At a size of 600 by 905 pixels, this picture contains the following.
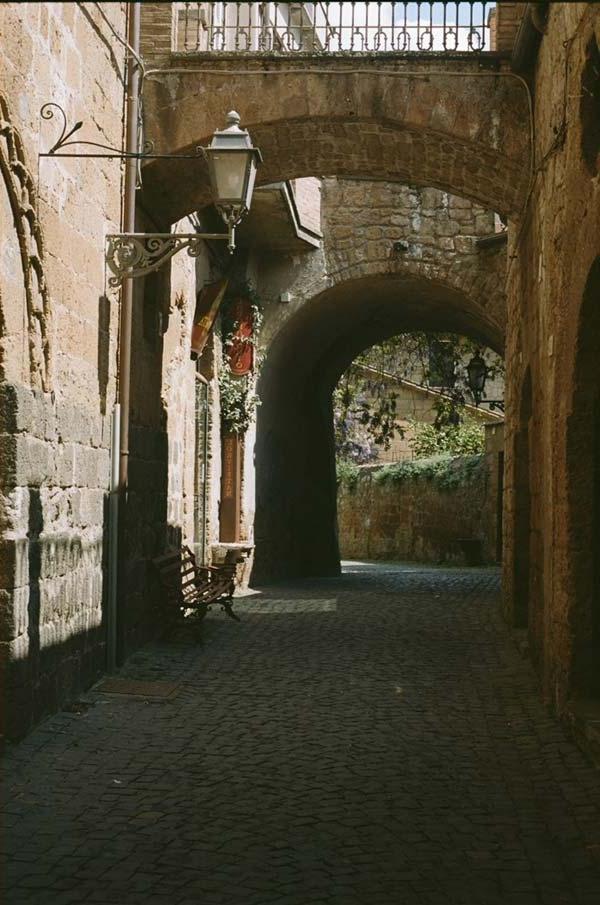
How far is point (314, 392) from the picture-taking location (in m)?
19.2

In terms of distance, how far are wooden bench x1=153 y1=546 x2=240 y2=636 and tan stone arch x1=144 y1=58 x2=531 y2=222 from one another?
305 cm

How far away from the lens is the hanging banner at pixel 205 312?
12.6m

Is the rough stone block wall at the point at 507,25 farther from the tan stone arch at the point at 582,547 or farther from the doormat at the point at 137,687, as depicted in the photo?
the doormat at the point at 137,687

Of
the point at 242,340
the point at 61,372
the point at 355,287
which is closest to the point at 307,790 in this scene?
the point at 61,372

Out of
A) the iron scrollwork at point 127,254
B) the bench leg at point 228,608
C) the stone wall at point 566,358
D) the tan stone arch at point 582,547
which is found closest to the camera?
the stone wall at point 566,358

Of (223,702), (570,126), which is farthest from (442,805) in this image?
(570,126)

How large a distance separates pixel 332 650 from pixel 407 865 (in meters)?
5.29

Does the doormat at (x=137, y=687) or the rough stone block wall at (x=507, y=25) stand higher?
the rough stone block wall at (x=507, y=25)

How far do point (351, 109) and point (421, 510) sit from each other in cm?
1598

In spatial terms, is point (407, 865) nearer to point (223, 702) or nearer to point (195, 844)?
point (195, 844)

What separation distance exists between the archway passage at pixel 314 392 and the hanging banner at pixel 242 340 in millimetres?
671

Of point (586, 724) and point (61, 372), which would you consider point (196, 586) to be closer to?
point (61, 372)

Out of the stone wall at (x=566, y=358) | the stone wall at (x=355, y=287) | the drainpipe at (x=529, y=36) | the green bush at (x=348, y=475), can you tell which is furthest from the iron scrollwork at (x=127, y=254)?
the green bush at (x=348, y=475)

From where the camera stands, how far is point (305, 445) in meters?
19.4
